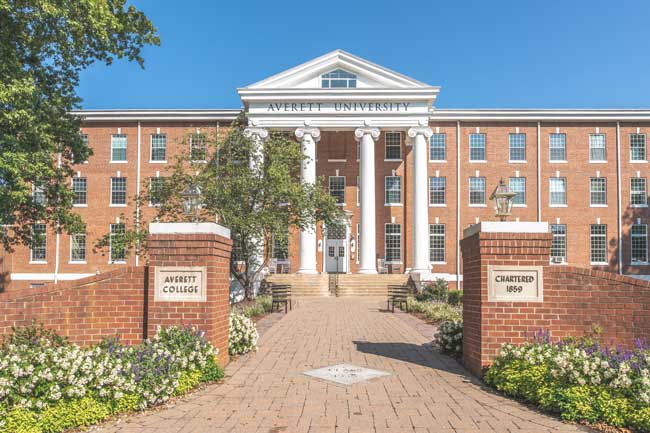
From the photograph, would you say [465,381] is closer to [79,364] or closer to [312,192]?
[79,364]

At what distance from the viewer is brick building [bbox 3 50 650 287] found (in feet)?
115

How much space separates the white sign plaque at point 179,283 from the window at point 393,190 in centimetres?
2835

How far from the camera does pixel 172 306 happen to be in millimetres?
8172

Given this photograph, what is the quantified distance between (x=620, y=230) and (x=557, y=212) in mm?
4057

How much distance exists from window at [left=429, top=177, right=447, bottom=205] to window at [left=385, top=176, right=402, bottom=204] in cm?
200

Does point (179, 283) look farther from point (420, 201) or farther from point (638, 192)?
point (638, 192)

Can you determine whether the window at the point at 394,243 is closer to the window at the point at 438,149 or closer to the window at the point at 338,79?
the window at the point at 438,149

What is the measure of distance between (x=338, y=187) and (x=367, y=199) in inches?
153

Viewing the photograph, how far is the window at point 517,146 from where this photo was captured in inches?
1403

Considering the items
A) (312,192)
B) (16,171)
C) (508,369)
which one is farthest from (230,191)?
(508,369)

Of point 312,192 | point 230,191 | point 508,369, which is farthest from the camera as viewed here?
point 312,192

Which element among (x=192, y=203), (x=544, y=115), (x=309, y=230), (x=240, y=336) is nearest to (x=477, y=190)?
(x=544, y=115)

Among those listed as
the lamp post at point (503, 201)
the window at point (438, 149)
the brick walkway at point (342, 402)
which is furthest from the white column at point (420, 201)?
the lamp post at point (503, 201)

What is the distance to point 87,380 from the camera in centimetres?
591
